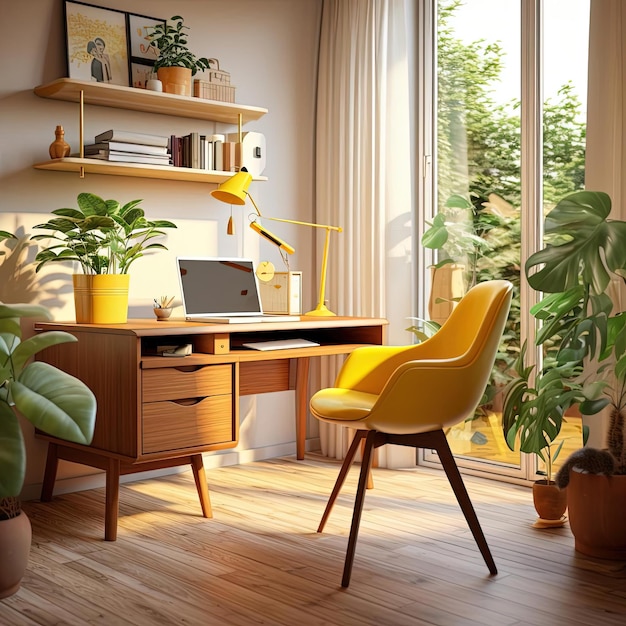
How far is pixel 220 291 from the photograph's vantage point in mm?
3457

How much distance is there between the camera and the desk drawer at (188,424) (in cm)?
285

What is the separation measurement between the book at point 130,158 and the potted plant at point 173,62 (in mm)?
303

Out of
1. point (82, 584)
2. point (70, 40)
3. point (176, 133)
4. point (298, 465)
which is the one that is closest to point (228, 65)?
point (176, 133)

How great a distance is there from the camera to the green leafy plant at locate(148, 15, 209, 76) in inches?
139

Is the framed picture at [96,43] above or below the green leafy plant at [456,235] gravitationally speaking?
above

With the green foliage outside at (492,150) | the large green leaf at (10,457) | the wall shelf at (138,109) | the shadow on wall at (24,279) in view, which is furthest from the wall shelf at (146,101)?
the large green leaf at (10,457)

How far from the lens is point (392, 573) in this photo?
252 cm

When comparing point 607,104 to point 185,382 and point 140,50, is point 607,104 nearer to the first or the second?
point 185,382

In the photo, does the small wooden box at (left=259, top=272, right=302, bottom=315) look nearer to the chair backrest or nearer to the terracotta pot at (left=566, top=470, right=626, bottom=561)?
the chair backrest

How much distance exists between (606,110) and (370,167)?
126cm

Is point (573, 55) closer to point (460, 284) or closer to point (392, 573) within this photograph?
point (460, 284)

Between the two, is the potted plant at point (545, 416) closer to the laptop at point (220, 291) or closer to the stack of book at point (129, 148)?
the laptop at point (220, 291)

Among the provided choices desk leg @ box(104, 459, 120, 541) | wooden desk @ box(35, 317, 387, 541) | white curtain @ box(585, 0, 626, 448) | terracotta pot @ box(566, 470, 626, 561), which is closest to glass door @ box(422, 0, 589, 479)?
white curtain @ box(585, 0, 626, 448)

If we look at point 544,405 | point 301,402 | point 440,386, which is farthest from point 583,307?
point 301,402
